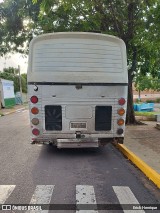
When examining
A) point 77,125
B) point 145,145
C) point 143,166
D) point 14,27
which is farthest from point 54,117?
point 14,27

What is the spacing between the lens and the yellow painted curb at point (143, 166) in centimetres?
675

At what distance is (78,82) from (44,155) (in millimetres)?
2542

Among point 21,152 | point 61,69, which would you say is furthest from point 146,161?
point 21,152

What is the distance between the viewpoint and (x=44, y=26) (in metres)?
16.3

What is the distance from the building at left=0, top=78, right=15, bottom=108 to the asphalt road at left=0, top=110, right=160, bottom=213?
32.4 meters

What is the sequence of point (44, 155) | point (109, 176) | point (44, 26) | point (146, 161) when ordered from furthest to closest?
point (44, 26), point (44, 155), point (146, 161), point (109, 176)

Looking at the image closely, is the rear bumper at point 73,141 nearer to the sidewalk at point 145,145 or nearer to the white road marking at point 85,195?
the sidewalk at point 145,145

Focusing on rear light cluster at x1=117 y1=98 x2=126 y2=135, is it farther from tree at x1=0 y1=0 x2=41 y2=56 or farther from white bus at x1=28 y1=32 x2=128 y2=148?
tree at x1=0 y1=0 x2=41 y2=56

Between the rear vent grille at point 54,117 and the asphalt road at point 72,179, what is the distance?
995mm

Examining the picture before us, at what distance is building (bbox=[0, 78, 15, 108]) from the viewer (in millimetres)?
41787

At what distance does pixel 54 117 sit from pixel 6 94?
1425 inches

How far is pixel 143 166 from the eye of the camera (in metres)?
7.72

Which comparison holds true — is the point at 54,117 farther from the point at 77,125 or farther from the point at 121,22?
the point at 121,22

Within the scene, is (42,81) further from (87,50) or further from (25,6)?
(25,6)
